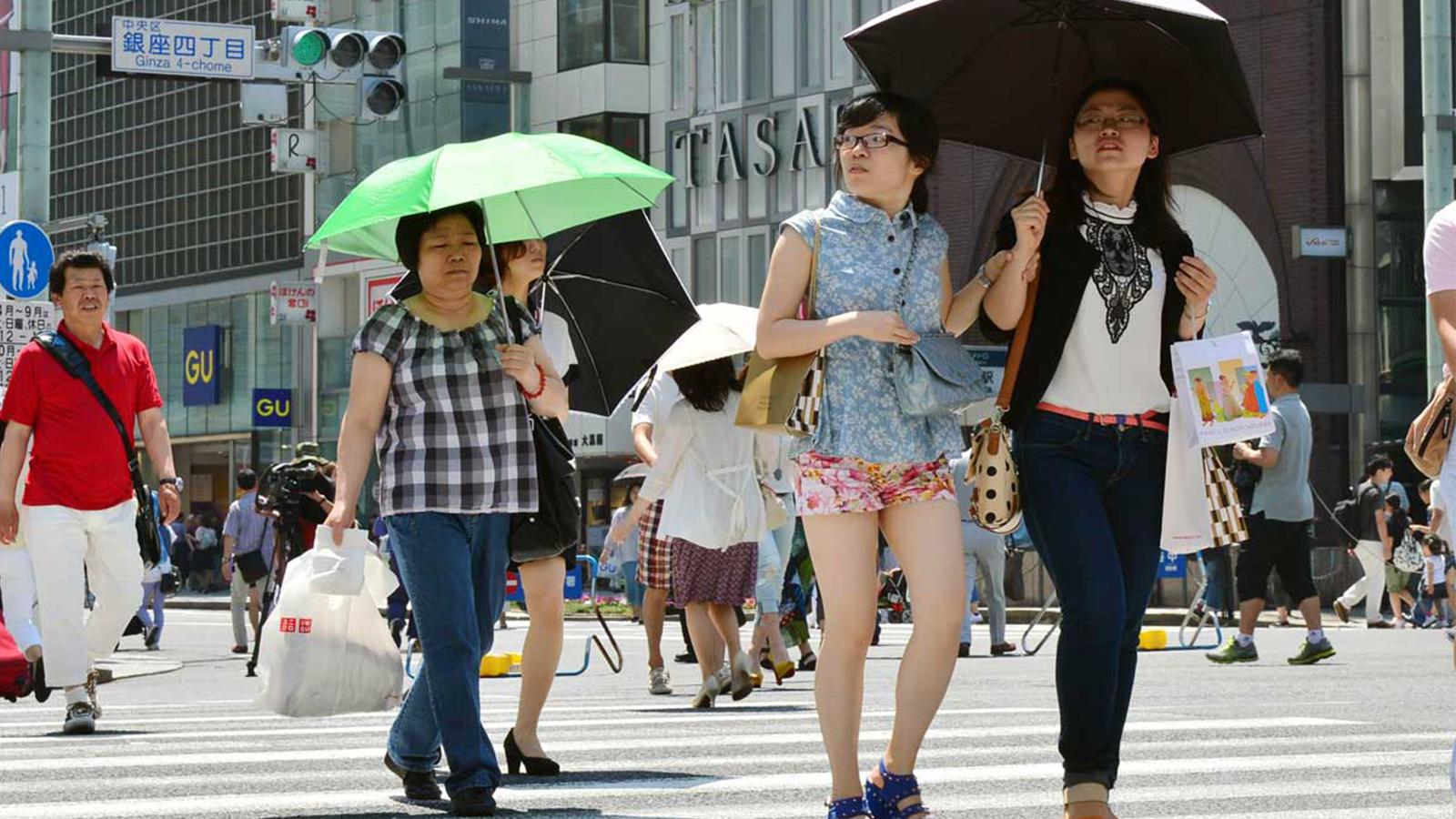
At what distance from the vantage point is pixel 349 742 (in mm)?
10719

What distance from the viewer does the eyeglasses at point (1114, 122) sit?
23.2 ft

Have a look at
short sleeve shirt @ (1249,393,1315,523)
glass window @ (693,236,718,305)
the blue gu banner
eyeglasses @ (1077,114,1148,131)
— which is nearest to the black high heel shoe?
eyeglasses @ (1077,114,1148,131)

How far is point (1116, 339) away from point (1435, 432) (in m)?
1.14

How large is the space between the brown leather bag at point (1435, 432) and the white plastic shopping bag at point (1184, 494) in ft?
3.04

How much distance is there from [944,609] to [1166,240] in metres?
1.17

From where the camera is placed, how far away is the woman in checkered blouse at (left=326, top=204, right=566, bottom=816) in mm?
7789

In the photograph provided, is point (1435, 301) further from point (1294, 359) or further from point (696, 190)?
point (696, 190)

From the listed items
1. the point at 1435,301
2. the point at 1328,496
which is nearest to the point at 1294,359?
the point at 1435,301

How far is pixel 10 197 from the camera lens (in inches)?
1299

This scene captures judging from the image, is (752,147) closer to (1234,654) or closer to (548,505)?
(1234,654)

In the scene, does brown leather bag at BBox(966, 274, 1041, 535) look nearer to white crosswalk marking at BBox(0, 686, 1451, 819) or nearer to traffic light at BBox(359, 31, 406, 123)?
white crosswalk marking at BBox(0, 686, 1451, 819)

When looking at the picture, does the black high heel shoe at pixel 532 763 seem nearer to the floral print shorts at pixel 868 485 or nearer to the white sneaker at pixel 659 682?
the floral print shorts at pixel 868 485

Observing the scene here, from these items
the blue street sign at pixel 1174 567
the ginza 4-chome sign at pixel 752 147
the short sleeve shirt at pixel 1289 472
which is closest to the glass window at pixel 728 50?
the ginza 4-chome sign at pixel 752 147

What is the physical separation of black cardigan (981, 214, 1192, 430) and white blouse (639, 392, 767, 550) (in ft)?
18.2
